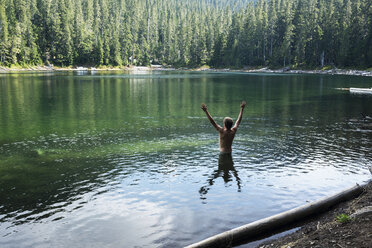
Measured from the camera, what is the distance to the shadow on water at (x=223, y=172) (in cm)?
1300

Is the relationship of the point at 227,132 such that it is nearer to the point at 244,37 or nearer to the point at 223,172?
the point at 223,172

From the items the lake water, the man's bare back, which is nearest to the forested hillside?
the lake water

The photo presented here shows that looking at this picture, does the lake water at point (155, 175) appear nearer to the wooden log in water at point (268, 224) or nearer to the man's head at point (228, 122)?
the wooden log in water at point (268, 224)

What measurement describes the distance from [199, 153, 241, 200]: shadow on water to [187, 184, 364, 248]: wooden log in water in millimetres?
3655

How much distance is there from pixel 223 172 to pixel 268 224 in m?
6.35

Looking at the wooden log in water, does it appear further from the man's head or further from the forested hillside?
the forested hillside

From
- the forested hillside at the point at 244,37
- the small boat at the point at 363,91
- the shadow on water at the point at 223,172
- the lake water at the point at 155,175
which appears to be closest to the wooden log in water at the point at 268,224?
the lake water at the point at 155,175

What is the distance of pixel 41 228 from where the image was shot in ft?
32.1

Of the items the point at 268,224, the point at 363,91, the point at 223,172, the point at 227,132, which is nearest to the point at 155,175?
the point at 223,172

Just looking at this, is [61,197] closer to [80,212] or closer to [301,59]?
[80,212]

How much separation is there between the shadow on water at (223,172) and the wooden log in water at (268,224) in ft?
12.0

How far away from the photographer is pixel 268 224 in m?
8.66

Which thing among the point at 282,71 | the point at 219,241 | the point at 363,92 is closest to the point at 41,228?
the point at 219,241

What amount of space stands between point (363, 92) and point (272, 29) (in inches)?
4787
